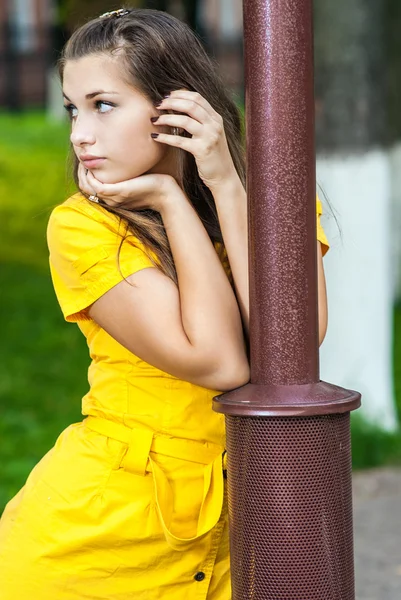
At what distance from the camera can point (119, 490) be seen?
7.18 feet

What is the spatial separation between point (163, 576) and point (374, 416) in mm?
3763

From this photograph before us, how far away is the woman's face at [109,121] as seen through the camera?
7.02 feet

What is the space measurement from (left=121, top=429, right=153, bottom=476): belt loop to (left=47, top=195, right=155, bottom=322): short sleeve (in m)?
0.26

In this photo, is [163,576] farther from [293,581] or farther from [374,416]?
[374,416]

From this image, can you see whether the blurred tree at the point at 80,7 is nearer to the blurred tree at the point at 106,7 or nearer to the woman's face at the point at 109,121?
the blurred tree at the point at 106,7

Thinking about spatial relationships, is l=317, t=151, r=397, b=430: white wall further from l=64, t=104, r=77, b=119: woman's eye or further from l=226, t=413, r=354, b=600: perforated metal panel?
l=226, t=413, r=354, b=600: perforated metal panel

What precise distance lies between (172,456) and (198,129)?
2.10ft

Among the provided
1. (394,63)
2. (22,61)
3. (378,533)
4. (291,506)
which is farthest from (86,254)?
(22,61)

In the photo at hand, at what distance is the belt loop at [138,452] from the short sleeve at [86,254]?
0.26 meters

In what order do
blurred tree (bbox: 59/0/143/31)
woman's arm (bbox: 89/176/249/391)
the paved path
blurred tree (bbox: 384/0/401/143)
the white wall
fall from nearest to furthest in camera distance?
woman's arm (bbox: 89/176/249/391) → the paved path → the white wall → blurred tree (bbox: 59/0/143/31) → blurred tree (bbox: 384/0/401/143)

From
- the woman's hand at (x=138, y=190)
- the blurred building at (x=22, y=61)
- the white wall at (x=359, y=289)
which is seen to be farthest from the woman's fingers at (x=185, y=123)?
the blurred building at (x=22, y=61)

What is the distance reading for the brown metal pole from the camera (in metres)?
1.91

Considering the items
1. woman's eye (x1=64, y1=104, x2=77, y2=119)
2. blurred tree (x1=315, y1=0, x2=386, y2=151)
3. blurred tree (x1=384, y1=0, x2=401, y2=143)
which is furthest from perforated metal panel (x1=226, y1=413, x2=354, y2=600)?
blurred tree (x1=384, y1=0, x2=401, y2=143)

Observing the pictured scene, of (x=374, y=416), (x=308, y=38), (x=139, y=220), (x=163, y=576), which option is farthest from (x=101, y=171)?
(x=374, y=416)
